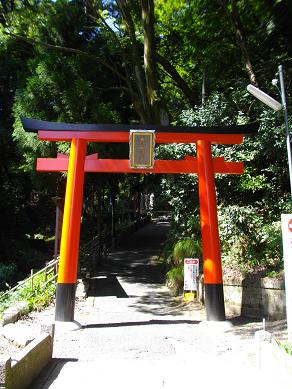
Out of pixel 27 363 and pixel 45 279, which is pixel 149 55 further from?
pixel 27 363

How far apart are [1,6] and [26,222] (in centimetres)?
1125

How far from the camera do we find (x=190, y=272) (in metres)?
10.7

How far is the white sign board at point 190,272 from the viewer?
1066cm

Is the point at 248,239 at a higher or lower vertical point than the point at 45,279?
higher

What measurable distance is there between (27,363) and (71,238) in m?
4.04

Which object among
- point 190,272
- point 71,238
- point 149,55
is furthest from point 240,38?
point 71,238

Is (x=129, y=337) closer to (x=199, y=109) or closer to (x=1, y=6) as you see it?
(x=199, y=109)

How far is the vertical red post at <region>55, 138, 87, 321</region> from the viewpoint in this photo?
8852mm

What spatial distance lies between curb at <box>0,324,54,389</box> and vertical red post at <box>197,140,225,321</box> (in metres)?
3.64

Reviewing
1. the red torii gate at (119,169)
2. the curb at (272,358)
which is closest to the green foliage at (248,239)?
the red torii gate at (119,169)

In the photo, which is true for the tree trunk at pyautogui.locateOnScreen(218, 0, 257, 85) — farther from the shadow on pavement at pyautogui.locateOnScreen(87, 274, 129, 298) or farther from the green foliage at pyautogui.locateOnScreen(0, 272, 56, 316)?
the green foliage at pyautogui.locateOnScreen(0, 272, 56, 316)

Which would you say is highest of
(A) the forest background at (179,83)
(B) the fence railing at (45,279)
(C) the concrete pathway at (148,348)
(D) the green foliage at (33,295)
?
(A) the forest background at (179,83)

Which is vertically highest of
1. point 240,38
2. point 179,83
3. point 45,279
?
point 179,83

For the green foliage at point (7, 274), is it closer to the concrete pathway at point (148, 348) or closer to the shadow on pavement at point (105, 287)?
the shadow on pavement at point (105, 287)
